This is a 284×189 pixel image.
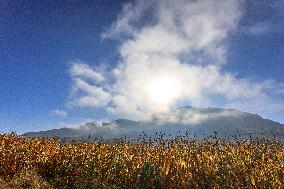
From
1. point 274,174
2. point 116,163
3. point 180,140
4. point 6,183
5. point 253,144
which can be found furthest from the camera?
point 180,140

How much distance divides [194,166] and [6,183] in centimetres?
759

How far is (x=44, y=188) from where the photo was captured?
1598 centimetres

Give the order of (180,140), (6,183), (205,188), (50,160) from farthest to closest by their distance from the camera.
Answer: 1. (180,140)
2. (50,160)
3. (6,183)
4. (205,188)

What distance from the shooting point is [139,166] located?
647 inches

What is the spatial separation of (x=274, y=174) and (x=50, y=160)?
10.2 m

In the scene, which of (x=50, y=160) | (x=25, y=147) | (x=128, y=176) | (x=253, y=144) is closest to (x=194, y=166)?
(x=128, y=176)

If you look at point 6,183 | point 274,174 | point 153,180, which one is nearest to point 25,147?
point 6,183

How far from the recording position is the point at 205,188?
47.6 feet

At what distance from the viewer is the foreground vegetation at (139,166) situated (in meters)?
14.2

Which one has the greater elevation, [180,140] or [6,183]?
[180,140]

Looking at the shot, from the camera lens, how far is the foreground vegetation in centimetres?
1422

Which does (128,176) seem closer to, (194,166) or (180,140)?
(194,166)

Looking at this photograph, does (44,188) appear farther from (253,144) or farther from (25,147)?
(253,144)

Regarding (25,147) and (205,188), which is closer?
(205,188)
